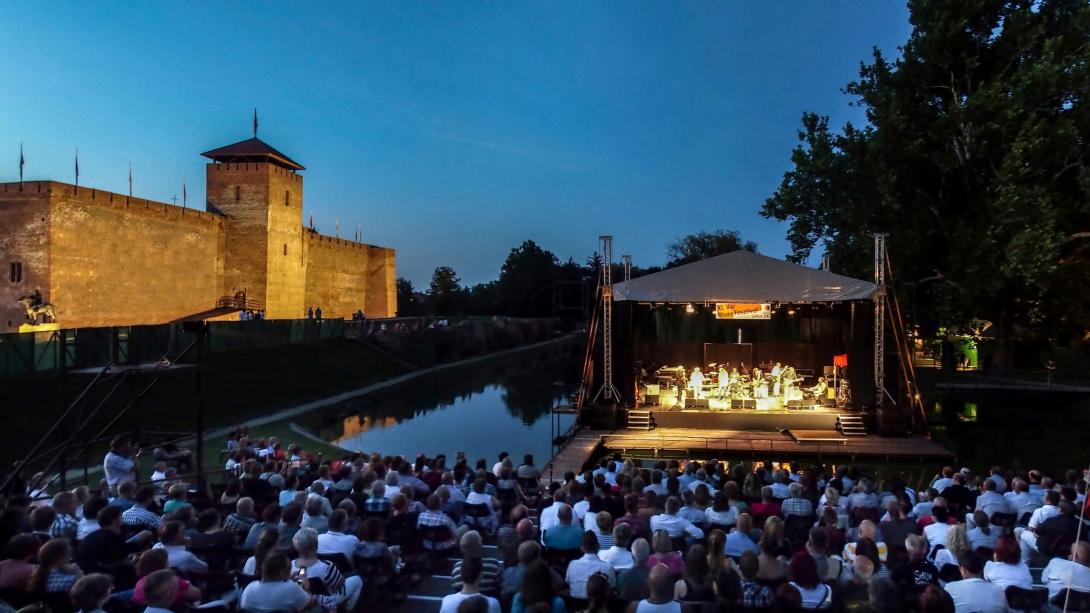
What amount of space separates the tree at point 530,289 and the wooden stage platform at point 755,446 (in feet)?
→ 168

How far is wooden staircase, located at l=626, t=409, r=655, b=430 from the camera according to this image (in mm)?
16359

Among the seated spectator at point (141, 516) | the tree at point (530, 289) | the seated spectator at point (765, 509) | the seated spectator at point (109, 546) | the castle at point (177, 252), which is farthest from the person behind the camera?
the tree at point (530, 289)

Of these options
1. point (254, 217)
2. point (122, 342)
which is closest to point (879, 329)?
point (122, 342)

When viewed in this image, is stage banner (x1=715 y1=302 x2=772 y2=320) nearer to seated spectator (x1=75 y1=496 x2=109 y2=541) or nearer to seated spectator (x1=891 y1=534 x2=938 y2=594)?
seated spectator (x1=891 y1=534 x2=938 y2=594)

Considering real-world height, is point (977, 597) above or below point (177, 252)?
below

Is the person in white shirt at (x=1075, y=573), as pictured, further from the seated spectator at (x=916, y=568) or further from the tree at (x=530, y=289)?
the tree at (x=530, y=289)

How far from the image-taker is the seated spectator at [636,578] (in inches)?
161

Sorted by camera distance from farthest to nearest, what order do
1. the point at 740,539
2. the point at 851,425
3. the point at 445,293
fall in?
the point at 445,293
the point at 851,425
the point at 740,539

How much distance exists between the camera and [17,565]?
3891 millimetres

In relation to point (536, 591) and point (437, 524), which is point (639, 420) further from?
point (536, 591)

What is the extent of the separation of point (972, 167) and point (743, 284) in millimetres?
9910

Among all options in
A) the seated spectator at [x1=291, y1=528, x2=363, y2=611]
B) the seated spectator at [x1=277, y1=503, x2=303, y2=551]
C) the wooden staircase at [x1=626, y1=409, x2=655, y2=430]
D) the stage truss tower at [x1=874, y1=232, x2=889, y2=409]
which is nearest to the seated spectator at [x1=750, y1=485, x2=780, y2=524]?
the seated spectator at [x1=291, y1=528, x2=363, y2=611]

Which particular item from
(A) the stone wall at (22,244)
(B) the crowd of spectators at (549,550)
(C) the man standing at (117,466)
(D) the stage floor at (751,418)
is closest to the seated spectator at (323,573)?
(B) the crowd of spectators at (549,550)

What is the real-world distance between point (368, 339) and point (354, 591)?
3059 cm
